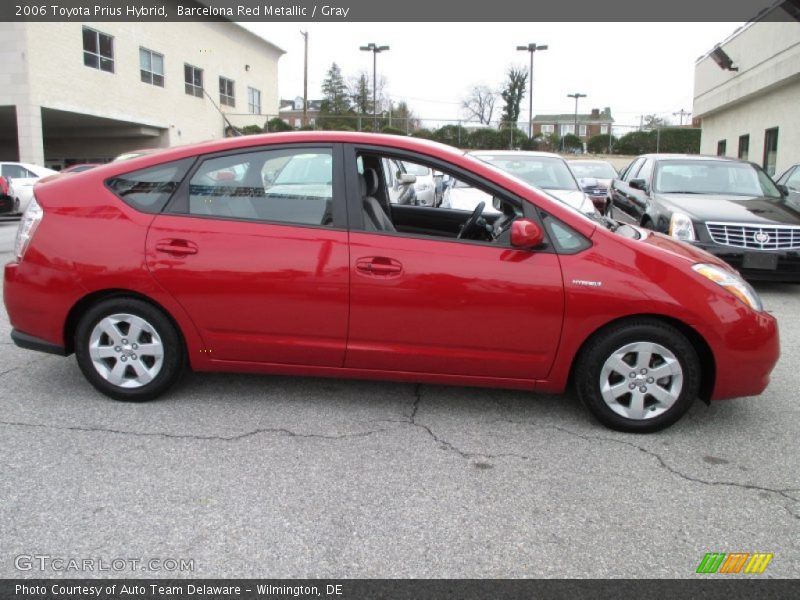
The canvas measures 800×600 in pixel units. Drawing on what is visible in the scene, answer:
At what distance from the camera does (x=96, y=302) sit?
13.8 ft

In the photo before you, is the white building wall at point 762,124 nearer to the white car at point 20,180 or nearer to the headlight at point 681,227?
the headlight at point 681,227

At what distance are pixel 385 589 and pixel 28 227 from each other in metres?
Answer: 3.23

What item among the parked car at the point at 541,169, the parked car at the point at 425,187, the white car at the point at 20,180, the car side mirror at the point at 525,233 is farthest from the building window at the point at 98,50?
the car side mirror at the point at 525,233

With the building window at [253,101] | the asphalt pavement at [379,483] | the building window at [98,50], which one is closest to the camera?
the asphalt pavement at [379,483]

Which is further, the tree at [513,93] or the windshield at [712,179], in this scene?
the tree at [513,93]

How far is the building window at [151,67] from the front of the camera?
3271 centimetres

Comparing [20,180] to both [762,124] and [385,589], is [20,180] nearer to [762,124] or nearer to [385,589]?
[385,589]

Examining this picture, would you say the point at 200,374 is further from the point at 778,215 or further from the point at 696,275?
the point at 778,215

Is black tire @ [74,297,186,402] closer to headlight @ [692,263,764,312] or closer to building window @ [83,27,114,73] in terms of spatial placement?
headlight @ [692,263,764,312]

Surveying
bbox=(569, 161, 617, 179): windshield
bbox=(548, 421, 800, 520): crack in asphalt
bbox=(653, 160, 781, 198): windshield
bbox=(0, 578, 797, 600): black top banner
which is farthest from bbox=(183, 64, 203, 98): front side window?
bbox=(0, 578, 797, 600): black top banner

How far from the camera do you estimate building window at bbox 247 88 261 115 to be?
4416cm

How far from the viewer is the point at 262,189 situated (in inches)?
164
